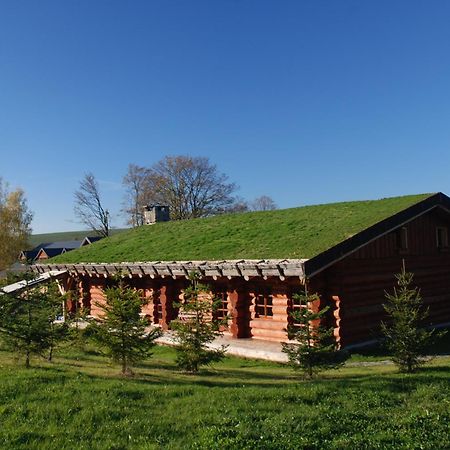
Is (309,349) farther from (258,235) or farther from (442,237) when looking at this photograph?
(442,237)

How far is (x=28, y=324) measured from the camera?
42.7 feet

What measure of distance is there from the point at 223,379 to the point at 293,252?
5869 mm

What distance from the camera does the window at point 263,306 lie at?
1866 centimetres

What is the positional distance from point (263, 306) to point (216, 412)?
408 inches

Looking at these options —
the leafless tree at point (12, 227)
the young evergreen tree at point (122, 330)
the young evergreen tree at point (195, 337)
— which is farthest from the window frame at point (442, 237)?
the leafless tree at point (12, 227)

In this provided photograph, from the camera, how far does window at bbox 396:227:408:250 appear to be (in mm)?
19375

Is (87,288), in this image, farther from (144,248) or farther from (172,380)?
(172,380)

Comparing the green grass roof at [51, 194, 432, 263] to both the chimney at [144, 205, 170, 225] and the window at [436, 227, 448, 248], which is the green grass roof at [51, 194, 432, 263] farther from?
the chimney at [144, 205, 170, 225]

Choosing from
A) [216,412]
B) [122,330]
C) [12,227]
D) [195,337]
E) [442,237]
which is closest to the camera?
[216,412]

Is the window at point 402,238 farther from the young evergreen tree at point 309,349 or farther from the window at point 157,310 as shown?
the window at point 157,310

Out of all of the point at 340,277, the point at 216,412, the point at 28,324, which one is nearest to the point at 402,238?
the point at 340,277

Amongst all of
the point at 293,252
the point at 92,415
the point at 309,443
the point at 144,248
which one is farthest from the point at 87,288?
the point at 309,443

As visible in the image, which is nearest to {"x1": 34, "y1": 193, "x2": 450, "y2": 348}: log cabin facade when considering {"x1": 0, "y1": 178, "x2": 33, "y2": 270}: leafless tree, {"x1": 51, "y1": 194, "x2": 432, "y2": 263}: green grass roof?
{"x1": 51, "y1": 194, "x2": 432, "y2": 263}: green grass roof

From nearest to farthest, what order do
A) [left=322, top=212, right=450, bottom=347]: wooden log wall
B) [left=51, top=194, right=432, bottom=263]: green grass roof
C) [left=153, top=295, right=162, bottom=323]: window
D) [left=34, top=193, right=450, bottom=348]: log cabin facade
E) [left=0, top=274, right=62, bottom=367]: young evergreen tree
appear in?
[left=0, top=274, right=62, bottom=367]: young evergreen tree, [left=34, top=193, right=450, bottom=348]: log cabin facade, [left=322, top=212, right=450, bottom=347]: wooden log wall, [left=51, top=194, right=432, bottom=263]: green grass roof, [left=153, top=295, right=162, bottom=323]: window
